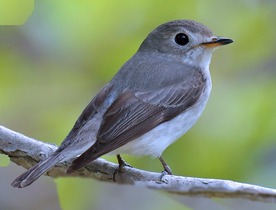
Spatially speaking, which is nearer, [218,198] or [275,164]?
[218,198]

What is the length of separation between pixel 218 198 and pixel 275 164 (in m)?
1.59

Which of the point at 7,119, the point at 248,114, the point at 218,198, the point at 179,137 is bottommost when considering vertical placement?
the point at 7,119

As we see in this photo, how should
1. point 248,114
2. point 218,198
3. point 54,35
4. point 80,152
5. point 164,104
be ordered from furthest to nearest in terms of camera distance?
point 54,35
point 164,104
point 248,114
point 80,152
point 218,198

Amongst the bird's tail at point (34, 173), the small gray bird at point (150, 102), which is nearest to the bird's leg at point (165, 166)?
the small gray bird at point (150, 102)

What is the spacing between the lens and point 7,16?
383 cm

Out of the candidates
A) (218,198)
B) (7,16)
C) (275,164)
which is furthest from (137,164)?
(218,198)

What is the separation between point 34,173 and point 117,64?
1.51 m

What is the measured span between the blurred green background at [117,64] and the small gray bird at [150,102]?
0.12 metres

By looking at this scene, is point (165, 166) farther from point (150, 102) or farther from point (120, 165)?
point (150, 102)

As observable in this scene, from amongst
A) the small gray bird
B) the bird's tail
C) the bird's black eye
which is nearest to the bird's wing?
the small gray bird

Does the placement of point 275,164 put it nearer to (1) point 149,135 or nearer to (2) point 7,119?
(1) point 149,135

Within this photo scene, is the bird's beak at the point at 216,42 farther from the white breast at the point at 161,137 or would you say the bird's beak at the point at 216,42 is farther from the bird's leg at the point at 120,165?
the bird's leg at the point at 120,165

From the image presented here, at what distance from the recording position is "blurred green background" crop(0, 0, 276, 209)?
349cm

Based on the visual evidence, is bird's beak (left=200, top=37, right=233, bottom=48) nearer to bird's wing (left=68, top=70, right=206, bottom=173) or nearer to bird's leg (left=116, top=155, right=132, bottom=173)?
bird's wing (left=68, top=70, right=206, bottom=173)
